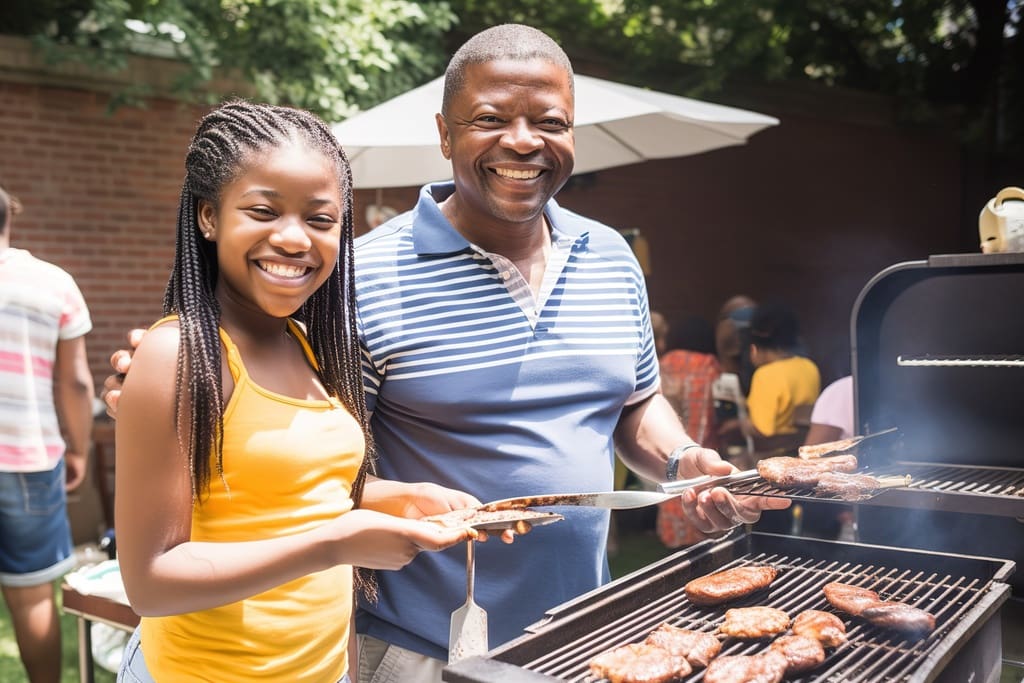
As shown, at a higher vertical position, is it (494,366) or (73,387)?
(494,366)

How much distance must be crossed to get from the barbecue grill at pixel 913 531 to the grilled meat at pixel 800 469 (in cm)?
4

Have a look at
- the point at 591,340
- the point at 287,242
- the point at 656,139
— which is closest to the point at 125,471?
the point at 287,242

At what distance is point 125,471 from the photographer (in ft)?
5.01

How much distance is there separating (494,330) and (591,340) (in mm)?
252

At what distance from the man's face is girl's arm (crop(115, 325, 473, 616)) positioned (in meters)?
0.92

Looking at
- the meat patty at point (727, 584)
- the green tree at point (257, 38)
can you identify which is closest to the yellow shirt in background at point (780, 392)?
the meat patty at point (727, 584)

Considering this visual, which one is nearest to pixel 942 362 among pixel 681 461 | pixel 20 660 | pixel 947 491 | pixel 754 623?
pixel 947 491

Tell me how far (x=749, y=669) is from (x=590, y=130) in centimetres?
498

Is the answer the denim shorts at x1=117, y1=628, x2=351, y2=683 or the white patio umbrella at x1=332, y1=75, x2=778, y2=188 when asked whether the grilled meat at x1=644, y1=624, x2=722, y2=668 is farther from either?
the white patio umbrella at x1=332, y1=75, x2=778, y2=188

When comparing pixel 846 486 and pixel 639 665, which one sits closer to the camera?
Answer: pixel 639 665

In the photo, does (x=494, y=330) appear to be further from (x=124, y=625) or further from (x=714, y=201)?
(x=714, y=201)

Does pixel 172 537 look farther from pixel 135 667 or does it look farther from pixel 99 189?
pixel 99 189

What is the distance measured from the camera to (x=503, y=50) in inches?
86.7

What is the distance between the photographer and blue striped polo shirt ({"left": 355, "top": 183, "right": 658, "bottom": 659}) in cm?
218
